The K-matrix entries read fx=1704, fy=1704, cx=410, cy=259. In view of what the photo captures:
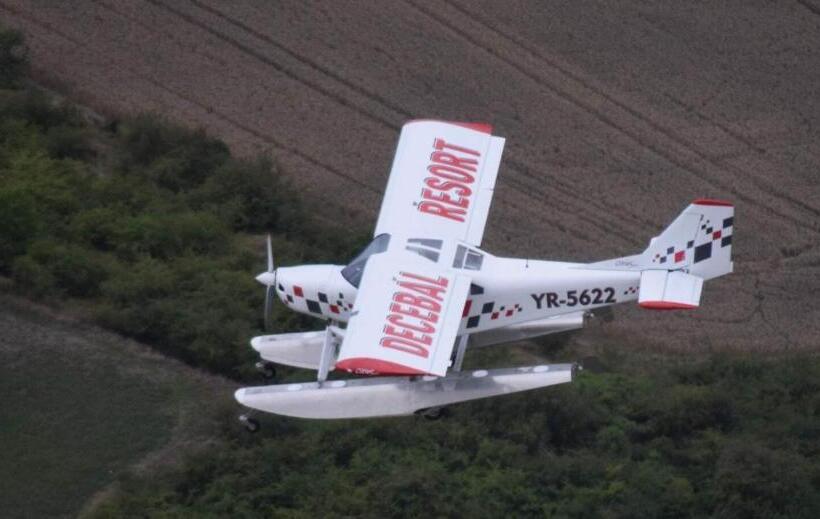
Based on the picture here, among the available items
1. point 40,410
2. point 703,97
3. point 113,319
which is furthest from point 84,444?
point 703,97

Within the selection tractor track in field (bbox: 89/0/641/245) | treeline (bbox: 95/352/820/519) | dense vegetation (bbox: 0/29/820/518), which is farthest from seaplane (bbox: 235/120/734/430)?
tractor track in field (bbox: 89/0/641/245)

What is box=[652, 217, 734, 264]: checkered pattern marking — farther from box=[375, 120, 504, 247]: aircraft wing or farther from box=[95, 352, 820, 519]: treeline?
box=[95, 352, 820, 519]: treeline

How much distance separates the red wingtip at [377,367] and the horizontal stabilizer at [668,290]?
380cm

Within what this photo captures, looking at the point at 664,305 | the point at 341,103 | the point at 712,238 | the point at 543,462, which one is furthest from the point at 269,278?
the point at 341,103

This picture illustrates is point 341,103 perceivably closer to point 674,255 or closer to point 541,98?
point 541,98

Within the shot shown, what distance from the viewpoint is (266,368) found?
87.0 feet

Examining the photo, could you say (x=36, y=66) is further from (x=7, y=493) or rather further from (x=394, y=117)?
(x=7, y=493)

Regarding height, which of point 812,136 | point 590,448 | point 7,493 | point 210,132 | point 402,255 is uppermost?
point 812,136

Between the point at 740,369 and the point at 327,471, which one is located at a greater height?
the point at 740,369

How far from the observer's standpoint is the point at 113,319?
1113 inches

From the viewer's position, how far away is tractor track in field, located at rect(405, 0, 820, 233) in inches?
1313

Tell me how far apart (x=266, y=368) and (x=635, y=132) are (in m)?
11.7

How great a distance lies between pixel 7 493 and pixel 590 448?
8.83 metres

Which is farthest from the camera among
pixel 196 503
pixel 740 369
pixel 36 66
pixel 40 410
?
pixel 36 66
